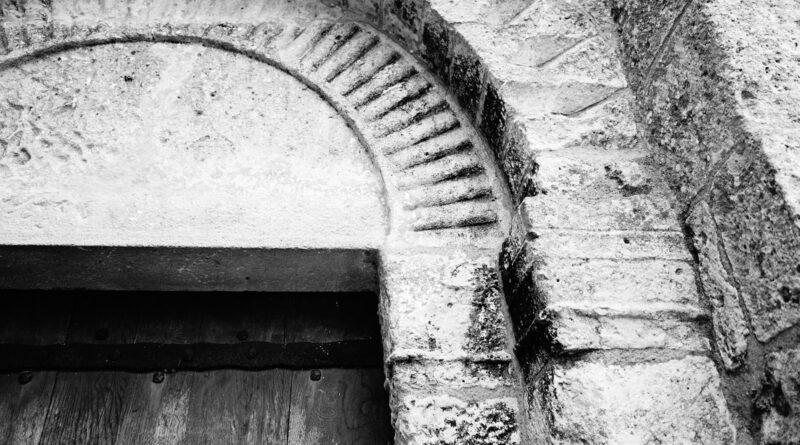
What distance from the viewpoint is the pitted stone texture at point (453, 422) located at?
0.96 meters

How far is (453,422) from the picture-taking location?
98 centimetres

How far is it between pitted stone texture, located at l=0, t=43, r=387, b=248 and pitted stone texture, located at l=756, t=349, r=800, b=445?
0.74 meters

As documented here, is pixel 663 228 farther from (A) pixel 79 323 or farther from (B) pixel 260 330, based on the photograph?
(A) pixel 79 323

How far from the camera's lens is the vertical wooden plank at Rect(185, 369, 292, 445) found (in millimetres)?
1177

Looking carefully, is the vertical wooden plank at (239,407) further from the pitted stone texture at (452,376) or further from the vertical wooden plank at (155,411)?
the pitted stone texture at (452,376)

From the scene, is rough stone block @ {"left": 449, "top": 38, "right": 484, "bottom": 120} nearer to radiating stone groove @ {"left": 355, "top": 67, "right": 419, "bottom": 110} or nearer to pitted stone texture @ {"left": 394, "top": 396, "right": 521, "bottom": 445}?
radiating stone groove @ {"left": 355, "top": 67, "right": 419, "bottom": 110}

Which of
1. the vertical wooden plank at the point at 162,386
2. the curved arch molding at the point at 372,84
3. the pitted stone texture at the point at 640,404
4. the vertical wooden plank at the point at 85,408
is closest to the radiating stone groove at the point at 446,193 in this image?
the curved arch molding at the point at 372,84

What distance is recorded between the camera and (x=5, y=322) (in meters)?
1.28

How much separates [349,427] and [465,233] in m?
0.50

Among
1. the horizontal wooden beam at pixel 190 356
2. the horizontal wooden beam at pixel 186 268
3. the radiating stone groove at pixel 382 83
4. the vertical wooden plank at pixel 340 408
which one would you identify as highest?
the radiating stone groove at pixel 382 83

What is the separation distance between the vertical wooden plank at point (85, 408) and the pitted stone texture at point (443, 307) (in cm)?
64

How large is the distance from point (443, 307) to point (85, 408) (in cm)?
83

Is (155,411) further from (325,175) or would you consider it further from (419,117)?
(419,117)

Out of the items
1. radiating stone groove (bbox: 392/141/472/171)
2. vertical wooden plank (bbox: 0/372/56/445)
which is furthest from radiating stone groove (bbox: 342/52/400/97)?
vertical wooden plank (bbox: 0/372/56/445)
